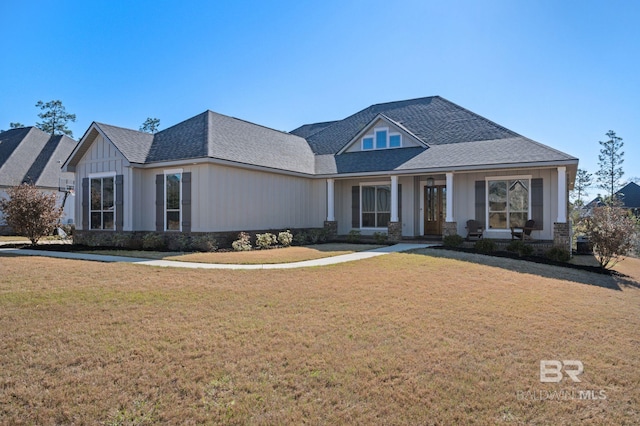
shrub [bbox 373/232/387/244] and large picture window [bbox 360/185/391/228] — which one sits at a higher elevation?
large picture window [bbox 360/185/391/228]

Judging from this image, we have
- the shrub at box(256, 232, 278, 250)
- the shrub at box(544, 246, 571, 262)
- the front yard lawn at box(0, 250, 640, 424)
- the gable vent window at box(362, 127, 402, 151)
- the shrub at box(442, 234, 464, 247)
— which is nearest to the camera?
the front yard lawn at box(0, 250, 640, 424)

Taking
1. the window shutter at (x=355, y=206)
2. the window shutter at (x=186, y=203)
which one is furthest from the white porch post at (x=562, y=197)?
the window shutter at (x=186, y=203)

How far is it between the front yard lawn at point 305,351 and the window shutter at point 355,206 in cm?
1054

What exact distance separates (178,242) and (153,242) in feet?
3.09

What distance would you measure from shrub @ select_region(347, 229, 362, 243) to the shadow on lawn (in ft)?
14.4

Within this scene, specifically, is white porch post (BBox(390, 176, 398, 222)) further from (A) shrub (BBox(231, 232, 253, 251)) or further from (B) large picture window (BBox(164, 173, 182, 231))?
(B) large picture window (BBox(164, 173, 182, 231))

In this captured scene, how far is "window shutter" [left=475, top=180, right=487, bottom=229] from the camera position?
53.0ft

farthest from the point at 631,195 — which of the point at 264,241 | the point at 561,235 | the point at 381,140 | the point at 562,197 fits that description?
Result: the point at 264,241

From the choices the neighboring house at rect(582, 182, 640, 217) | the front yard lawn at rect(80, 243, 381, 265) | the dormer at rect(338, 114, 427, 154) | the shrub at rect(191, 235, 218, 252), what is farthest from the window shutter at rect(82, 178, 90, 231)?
the neighboring house at rect(582, 182, 640, 217)

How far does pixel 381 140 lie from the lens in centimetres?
1977

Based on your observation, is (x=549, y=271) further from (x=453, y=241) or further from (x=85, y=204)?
(x=85, y=204)

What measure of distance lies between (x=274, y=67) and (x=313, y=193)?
5878 mm

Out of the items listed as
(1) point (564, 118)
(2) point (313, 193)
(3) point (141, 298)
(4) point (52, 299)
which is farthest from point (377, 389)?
(1) point (564, 118)

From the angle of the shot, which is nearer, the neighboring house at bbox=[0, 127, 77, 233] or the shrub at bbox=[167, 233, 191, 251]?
the shrub at bbox=[167, 233, 191, 251]
